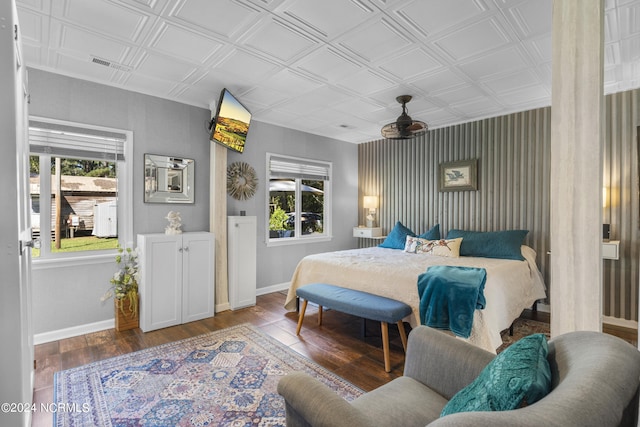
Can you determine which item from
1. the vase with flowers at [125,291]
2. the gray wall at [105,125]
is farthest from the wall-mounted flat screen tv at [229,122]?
the vase with flowers at [125,291]

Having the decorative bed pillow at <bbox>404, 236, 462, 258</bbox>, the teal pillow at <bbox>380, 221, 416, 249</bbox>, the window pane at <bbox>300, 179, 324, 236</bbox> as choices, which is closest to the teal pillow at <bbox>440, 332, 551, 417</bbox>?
the decorative bed pillow at <bbox>404, 236, 462, 258</bbox>

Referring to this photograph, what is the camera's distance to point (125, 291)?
130 inches

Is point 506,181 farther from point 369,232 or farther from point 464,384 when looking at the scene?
point 464,384

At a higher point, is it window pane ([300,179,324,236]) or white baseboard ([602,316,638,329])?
window pane ([300,179,324,236])

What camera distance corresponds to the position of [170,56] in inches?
108

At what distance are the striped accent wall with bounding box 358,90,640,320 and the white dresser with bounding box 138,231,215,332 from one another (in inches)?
131

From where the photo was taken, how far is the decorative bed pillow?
13.3 feet

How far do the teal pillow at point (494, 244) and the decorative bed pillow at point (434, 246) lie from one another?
0.37 feet

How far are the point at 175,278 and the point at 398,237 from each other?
321cm

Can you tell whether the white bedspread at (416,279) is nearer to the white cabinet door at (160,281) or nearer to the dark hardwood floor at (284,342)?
the dark hardwood floor at (284,342)

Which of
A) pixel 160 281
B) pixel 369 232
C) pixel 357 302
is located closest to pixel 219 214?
pixel 160 281

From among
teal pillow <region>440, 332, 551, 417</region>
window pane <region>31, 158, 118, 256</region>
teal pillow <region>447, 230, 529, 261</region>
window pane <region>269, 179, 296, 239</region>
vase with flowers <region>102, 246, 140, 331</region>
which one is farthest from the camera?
window pane <region>269, 179, 296, 239</region>

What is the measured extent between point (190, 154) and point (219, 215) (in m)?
0.85

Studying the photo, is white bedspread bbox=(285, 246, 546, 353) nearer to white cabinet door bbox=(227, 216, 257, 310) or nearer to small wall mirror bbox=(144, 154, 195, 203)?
white cabinet door bbox=(227, 216, 257, 310)
